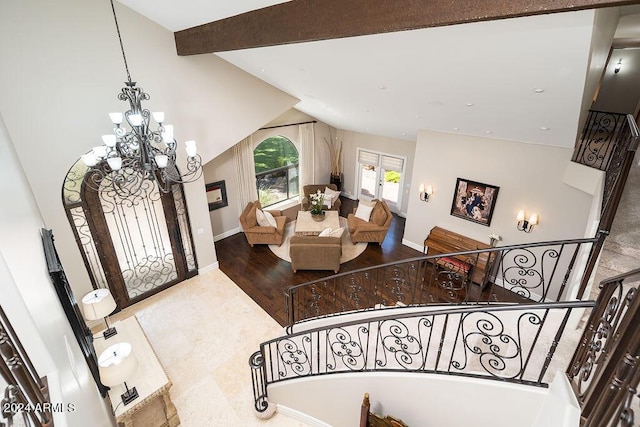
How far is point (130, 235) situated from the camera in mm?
5641

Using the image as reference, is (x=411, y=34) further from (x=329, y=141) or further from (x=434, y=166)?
(x=329, y=141)

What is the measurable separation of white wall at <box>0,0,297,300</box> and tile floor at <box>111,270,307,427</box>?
1510mm

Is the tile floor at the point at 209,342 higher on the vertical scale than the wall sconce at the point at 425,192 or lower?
lower

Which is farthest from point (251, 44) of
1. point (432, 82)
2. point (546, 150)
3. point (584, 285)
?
point (546, 150)

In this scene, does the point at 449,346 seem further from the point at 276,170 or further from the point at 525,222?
the point at 276,170

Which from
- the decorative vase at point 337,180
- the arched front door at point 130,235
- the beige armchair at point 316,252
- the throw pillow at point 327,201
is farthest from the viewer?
the decorative vase at point 337,180

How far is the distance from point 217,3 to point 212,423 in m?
5.14

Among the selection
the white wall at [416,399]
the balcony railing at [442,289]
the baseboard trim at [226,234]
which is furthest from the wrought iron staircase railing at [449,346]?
the baseboard trim at [226,234]

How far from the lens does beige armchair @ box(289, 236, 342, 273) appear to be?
6465 mm

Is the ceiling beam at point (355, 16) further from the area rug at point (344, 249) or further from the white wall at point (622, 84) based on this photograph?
the white wall at point (622, 84)

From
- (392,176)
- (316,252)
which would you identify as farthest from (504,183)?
(392,176)

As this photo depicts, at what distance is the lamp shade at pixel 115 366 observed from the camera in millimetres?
2811

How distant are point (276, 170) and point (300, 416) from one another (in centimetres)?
698

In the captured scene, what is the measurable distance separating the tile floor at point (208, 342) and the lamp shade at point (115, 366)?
1680 mm
